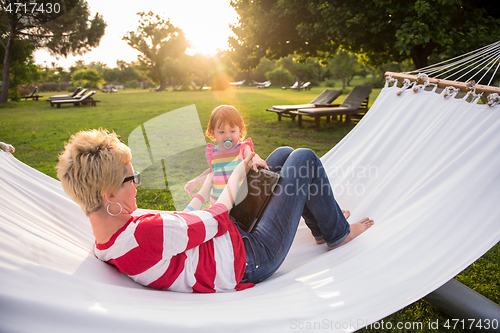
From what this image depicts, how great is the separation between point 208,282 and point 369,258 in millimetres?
718

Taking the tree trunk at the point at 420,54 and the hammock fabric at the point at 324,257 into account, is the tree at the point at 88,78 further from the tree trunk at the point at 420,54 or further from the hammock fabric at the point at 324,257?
the hammock fabric at the point at 324,257

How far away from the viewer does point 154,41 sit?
38.7 metres

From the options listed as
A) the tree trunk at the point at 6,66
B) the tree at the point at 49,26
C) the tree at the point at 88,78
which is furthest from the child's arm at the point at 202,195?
the tree at the point at 88,78

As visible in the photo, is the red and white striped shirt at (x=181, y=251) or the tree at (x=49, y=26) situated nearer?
the red and white striped shirt at (x=181, y=251)

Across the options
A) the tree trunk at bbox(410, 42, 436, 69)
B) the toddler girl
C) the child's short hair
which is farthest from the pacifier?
the tree trunk at bbox(410, 42, 436, 69)

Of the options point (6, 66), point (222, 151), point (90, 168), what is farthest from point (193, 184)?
point (6, 66)

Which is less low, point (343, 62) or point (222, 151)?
point (343, 62)

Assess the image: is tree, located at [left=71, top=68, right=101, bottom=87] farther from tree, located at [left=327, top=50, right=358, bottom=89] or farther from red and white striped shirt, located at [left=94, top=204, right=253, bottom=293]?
red and white striped shirt, located at [left=94, top=204, right=253, bottom=293]

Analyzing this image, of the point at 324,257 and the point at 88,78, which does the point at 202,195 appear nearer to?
the point at 324,257

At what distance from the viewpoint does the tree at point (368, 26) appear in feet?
15.9

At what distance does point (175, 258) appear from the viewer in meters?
1.12

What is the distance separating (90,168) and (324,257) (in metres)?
1.14

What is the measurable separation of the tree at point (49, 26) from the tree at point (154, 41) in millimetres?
22637

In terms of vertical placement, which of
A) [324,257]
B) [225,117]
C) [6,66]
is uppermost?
[6,66]
